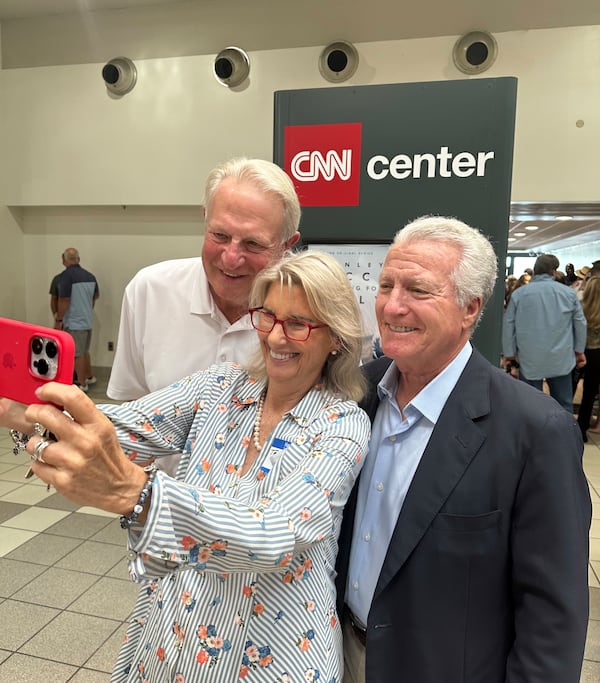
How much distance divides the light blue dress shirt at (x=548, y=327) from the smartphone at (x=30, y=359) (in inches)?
218

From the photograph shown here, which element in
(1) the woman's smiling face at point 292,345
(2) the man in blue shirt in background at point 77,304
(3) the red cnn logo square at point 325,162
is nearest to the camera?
(1) the woman's smiling face at point 292,345

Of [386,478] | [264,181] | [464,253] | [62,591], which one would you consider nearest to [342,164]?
[264,181]

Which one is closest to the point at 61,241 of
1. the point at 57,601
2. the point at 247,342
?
the point at 57,601

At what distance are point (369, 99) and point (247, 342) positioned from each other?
1.28m

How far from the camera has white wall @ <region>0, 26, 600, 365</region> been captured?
6.39 metres

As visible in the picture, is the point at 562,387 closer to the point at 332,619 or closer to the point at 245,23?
the point at 332,619

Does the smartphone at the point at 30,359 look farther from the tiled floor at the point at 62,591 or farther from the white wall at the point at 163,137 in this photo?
the white wall at the point at 163,137

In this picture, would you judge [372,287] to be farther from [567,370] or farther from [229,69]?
[229,69]

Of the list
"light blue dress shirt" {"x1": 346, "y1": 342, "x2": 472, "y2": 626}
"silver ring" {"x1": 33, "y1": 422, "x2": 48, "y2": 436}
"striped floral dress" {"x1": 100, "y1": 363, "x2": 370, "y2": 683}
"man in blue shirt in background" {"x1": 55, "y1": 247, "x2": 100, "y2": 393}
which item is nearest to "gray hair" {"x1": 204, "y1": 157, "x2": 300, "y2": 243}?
"striped floral dress" {"x1": 100, "y1": 363, "x2": 370, "y2": 683}

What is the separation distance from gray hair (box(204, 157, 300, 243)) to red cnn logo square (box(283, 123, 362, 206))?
85 cm

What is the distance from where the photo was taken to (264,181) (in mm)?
1486

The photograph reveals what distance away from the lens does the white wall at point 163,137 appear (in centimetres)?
639

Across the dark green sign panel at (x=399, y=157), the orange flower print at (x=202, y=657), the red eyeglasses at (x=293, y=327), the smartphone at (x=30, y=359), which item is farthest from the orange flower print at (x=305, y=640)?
the dark green sign panel at (x=399, y=157)

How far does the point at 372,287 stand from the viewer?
7.59ft
